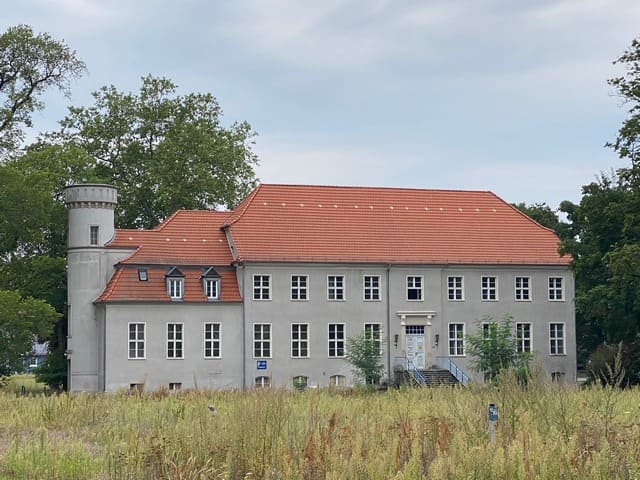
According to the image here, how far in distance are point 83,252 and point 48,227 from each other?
19.9 ft

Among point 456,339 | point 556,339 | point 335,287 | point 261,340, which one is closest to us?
point 261,340

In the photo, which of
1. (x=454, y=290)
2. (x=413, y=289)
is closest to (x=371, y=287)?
(x=413, y=289)

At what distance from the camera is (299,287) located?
171 feet

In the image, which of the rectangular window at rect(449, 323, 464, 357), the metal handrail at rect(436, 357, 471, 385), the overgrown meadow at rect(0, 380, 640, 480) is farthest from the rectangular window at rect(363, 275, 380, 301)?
the overgrown meadow at rect(0, 380, 640, 480)

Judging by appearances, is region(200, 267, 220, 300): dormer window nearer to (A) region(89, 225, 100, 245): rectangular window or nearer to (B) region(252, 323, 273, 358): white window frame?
(B) region(252, 323, 273, 358): white window frame

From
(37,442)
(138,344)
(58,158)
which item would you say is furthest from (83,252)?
(37,442)

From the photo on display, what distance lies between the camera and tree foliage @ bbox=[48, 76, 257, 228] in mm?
60625

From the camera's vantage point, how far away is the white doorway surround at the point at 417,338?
5269cm

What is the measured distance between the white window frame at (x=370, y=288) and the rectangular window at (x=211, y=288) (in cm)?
709

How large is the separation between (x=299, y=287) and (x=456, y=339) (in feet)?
27.1

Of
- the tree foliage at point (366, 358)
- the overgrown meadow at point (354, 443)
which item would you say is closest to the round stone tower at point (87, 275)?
the tree foliage at point (366, 358)

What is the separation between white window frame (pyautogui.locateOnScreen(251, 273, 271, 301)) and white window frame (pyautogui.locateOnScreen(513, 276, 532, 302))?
41.5 feet

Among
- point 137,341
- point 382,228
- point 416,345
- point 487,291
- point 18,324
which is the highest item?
point 382,228

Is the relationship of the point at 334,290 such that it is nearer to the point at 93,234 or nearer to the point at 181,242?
the point at 181,242
